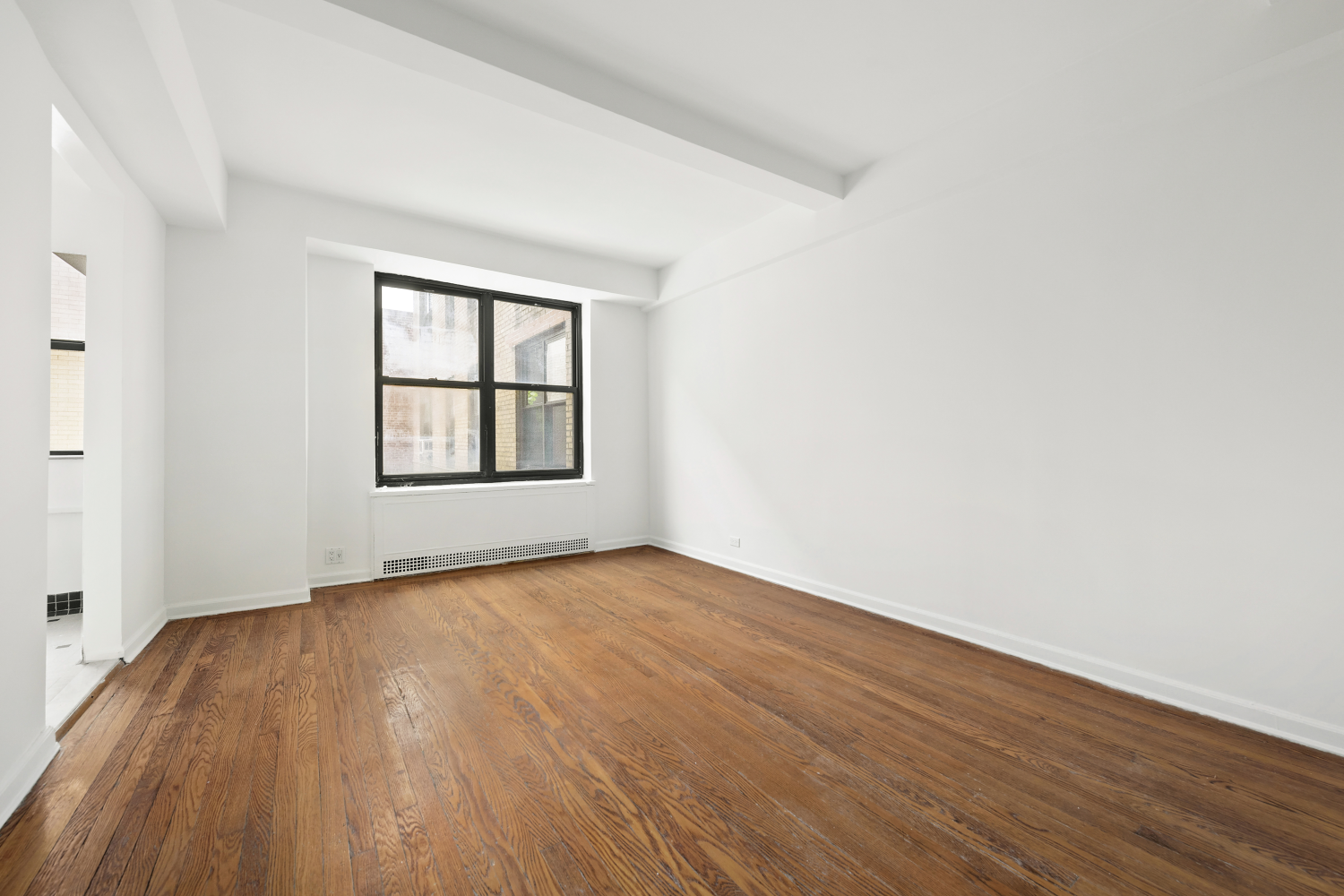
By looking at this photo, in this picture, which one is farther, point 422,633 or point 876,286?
point 876,286

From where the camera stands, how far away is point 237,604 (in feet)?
11.9

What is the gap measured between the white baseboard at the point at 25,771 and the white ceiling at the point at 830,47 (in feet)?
9.94

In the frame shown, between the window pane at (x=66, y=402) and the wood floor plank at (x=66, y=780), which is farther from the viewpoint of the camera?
the window pane at (x=66, y=402)

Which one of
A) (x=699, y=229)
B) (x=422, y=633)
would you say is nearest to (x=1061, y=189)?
(x=699, y=229)

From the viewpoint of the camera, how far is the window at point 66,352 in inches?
146

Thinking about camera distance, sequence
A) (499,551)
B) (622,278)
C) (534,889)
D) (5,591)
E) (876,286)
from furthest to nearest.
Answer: (622,278) < (499,551) < (876,286) < (5,591) < (534,889)

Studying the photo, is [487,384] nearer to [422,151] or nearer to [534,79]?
[422,151]

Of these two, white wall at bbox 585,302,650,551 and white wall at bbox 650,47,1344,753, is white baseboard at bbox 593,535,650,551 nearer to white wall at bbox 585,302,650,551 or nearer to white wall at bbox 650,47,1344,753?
white wall at bbox 585,302,650,551

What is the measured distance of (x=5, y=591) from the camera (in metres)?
1.71

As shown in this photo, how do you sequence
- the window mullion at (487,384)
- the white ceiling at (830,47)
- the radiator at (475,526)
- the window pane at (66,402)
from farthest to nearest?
the window mullion at (487,384), the radiator at (475,526), the window pane at (66,402), the white ceiling at (830,47)

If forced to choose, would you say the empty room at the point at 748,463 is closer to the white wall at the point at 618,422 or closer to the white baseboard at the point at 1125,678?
the white baseboard at the point at 1125,678

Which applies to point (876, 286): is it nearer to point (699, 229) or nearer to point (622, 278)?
point (699, 229)

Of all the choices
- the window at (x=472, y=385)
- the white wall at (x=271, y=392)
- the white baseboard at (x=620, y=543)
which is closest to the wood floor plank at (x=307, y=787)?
the white wall at (x=271, y=392)

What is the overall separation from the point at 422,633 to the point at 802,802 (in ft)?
7.81
